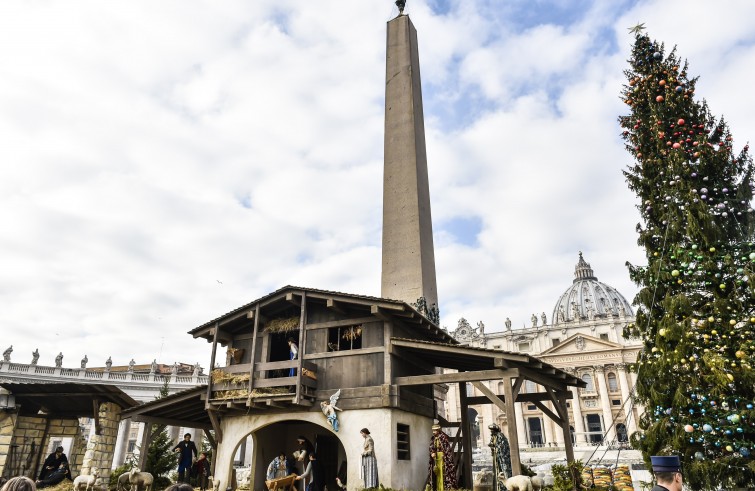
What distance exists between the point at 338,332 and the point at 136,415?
308 inches

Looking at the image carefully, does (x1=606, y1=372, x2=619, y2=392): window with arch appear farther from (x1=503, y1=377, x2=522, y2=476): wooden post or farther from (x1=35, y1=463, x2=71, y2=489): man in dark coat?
(x1=35, y1=463, x2=71, y2=489): man in dark coat

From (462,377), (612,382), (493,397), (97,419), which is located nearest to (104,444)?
(97,419)

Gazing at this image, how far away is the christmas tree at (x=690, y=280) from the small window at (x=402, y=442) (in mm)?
5769

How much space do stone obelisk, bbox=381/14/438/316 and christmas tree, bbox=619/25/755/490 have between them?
8.13 metres

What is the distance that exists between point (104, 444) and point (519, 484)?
46.3 feet

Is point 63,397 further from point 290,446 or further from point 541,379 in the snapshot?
point 541,379

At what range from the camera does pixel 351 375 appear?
47.5 feet

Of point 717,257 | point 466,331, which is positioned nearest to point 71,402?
point 717,257

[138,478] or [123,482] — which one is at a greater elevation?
[138,478]

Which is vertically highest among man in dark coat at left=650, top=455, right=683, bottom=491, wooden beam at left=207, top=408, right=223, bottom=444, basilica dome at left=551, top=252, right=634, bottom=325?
basilica dome at left=551, top=252, right=634, bottom=325

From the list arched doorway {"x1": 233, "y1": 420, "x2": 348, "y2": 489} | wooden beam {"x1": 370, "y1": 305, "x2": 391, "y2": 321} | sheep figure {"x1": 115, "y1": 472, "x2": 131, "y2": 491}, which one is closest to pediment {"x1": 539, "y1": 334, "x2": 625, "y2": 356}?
arched doorway {"x1": 233, "y1": 420, "x2": 348, "y2": 489}

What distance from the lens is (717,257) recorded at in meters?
11.0

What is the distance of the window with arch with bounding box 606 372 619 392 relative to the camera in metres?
79.7

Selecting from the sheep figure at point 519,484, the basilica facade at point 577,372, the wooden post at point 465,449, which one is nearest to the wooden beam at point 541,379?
the wooden post at point 465,449
